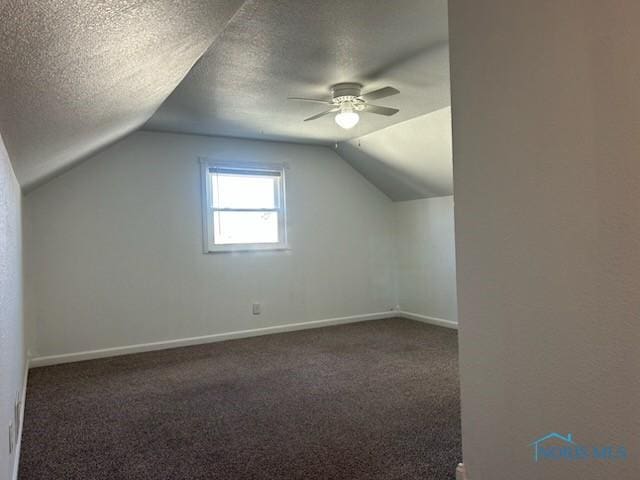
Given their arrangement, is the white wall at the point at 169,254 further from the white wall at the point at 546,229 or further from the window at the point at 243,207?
the white wall at the point at 546,229

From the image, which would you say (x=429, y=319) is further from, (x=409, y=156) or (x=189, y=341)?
(x=189, y=341)

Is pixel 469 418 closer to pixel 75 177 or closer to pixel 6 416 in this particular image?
pixel 6 416

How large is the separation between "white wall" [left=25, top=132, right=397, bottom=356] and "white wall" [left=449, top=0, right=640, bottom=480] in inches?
147

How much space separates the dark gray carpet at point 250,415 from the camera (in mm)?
2170

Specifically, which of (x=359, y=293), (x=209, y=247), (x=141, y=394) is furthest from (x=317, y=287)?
(x=141, y=394)

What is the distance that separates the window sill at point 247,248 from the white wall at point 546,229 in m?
3.72

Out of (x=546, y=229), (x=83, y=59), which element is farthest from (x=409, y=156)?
(x=83, y=59)

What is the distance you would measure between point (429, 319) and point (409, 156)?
83.7 inches

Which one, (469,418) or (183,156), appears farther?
(183,156)

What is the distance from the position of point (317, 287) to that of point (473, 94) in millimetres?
4279

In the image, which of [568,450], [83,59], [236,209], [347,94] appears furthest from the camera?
[236,209]

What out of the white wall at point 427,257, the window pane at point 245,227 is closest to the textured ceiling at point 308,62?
the window pane at point 245,227

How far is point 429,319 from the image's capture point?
224 inches

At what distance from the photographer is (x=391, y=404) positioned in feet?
9.63
